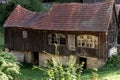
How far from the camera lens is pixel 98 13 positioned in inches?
1079

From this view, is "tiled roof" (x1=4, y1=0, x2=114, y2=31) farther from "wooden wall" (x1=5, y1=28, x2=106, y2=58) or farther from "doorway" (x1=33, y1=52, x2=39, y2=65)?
"doorway" (x1=33, y1=52, x2=39, y2=65)

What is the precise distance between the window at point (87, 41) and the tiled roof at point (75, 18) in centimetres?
89

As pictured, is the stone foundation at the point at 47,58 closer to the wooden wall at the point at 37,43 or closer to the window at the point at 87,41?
the wooden wall at the point at 37,43

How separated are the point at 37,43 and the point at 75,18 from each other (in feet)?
17.1

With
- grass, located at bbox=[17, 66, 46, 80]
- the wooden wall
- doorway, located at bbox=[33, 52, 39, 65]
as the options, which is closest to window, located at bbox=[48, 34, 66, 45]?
the wooden wall

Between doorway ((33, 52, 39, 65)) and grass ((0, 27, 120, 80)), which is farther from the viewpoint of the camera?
doorway ((33, 52, 39, 65))

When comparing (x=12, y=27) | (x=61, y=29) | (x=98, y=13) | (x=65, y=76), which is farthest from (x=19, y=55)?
(x=65, y=76)

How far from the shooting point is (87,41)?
88.8 feet

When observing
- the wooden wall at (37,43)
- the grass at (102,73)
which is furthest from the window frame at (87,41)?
the grass at (102,73)

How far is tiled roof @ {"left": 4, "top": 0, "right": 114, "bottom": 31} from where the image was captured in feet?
87.3

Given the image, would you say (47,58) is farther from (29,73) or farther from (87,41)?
(87,41)

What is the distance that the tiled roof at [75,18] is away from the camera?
26609mm

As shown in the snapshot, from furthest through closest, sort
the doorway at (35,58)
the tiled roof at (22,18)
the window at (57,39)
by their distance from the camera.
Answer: the doorway at (35,58) → the tiled roof at (22,18) → the window at (57,39)

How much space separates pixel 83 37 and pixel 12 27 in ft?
30.8
